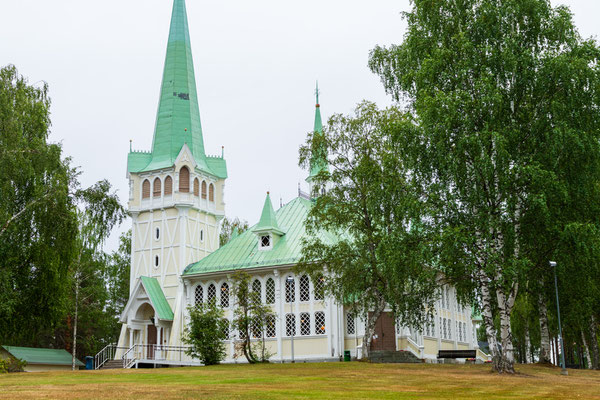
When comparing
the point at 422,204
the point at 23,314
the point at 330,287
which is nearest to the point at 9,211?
the point at 23,314

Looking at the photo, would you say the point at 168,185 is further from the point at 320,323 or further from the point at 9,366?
the point at 9,366

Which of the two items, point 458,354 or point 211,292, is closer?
point 458,354

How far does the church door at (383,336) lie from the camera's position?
38.8 m

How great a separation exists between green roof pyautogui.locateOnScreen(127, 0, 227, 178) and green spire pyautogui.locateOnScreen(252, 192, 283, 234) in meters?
6.37

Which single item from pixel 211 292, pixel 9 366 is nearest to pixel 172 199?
pixel 211 292

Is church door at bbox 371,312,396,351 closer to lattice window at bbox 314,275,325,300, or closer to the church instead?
the church

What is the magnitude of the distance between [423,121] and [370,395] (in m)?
11.9

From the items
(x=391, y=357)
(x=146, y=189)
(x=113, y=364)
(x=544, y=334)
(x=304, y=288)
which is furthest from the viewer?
(x=146, y=189)

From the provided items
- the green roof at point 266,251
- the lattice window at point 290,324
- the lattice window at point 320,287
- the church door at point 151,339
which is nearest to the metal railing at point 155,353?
the church door at point 151,339

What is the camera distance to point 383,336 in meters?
38.9

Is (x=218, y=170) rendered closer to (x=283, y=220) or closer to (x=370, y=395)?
(x=283, y=220)

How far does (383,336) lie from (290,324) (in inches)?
217

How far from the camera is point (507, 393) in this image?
1703 centimetres

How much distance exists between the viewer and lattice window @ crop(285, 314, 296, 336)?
1583 inches
